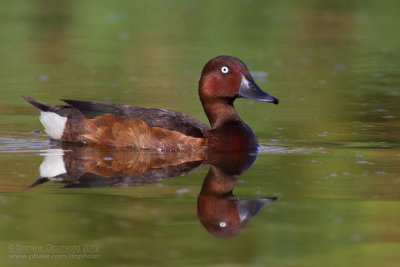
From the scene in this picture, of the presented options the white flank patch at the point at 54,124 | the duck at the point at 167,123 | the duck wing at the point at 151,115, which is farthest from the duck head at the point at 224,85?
the white flank patch at the point at 54,124

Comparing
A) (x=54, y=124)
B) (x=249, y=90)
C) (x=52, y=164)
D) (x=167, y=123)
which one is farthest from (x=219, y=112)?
(x=52, y=164)

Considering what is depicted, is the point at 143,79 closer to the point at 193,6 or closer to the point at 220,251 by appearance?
the point at 220,251

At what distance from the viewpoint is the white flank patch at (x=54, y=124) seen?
10.3 meters

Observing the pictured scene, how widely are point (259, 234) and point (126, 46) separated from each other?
1359 cm

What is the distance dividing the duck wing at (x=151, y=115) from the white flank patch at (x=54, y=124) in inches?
10.6

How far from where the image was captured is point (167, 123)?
1003 cm

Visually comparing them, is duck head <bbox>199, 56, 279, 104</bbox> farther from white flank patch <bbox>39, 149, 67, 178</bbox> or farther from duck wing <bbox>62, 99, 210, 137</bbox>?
white flank patch <bbox>39, 149, 67, 178</bbox>

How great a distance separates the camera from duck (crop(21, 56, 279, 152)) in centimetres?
1002

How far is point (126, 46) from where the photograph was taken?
2002 cm

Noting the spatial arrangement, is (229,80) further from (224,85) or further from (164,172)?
(164,172)

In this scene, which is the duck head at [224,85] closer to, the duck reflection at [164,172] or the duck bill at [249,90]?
the duck bill at [249,90]

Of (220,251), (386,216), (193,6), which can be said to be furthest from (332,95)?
(193,6)

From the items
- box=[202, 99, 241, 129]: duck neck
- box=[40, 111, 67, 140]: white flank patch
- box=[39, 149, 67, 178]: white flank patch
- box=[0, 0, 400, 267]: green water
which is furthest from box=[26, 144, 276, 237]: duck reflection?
box=[202, 99, 241, 129]: duck neck

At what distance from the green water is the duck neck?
587mm
